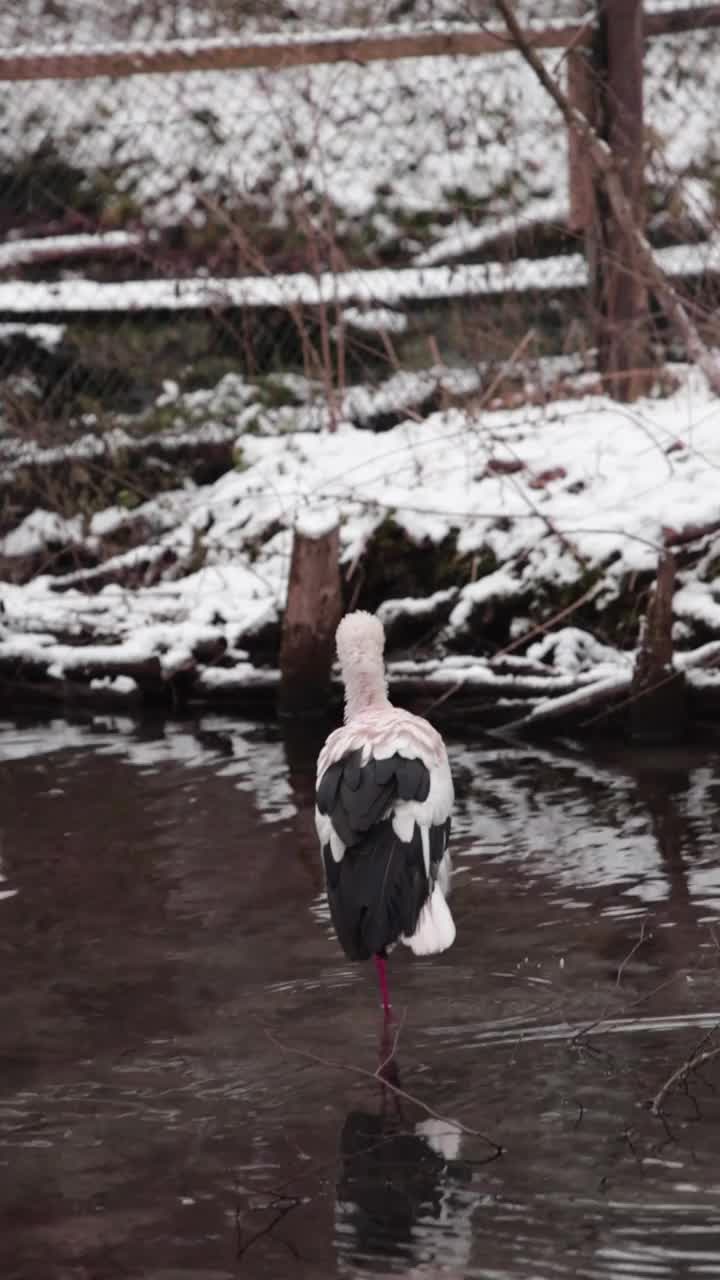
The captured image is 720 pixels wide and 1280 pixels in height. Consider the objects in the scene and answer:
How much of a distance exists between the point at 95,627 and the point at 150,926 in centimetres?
304

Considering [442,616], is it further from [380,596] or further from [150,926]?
[150,926]

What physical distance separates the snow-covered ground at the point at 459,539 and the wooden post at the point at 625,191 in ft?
0.96

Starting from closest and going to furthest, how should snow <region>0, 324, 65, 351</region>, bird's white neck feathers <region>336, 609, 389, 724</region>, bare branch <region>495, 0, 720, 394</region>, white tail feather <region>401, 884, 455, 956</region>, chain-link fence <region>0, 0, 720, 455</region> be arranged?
white tail feather <region>401, 884, 455, 956</region> < bird's white neck feathers <region>336, 609, 389, 724</region> < bare branch <region>495, 0, 720, 394</region> < chain-link fence <region>0, 0, 720, 455</region> < snow <region>0, 324, 65, 351</region>

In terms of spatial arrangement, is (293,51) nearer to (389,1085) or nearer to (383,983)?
(383,983)

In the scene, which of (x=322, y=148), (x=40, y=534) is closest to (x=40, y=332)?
(x=40, y=534)

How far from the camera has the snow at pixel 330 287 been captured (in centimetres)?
1002

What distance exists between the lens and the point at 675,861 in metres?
6.01

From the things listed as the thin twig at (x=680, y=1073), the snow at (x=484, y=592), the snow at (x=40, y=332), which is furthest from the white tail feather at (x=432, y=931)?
the snow at (x=40, y=332)

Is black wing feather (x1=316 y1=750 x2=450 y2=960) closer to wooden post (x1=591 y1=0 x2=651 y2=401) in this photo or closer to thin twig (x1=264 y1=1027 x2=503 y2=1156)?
thin twig (x1=264 y1=1027 x2=503 y2=1156)

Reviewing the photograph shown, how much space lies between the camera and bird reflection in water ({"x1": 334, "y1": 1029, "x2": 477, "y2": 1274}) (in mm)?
3635

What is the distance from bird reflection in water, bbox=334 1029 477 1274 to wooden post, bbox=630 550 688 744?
3.10 metres

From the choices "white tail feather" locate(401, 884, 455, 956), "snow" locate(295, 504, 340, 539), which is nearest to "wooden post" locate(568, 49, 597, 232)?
"snow" locate(295, 504, 340, 539)

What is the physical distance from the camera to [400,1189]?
390cm

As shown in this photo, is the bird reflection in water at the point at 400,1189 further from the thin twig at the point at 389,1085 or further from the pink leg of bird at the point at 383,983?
the pink leg of bird at the point at 383,983
